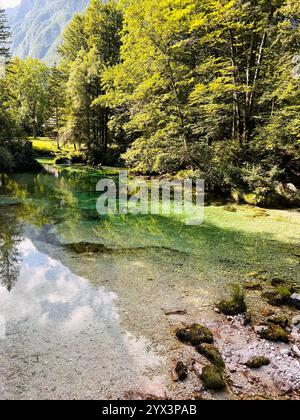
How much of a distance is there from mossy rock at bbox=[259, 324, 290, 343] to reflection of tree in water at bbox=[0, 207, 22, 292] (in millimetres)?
5453

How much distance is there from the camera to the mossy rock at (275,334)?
4.86m

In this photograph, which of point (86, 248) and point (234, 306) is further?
point (86, 248)

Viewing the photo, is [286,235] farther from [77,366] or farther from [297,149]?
[77,366]

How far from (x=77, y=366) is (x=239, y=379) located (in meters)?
2.33

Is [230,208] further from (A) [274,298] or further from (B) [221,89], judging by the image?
(A) [274,298]

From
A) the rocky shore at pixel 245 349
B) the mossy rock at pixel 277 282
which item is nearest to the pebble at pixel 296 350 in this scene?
the rocky shore at pixel 245 349

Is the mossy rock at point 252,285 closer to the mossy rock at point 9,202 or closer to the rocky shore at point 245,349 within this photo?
the rocky shore at point 245,349

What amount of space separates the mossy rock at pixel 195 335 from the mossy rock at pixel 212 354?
0.43 feet

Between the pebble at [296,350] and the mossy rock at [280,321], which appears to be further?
the mossy rock at [280,321]

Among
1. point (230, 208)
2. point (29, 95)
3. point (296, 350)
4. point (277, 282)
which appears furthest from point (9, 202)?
point (29, 95)

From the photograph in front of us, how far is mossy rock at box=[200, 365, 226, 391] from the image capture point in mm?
3887

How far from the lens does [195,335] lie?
4910mm

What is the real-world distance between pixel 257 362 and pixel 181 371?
3.76 feet
